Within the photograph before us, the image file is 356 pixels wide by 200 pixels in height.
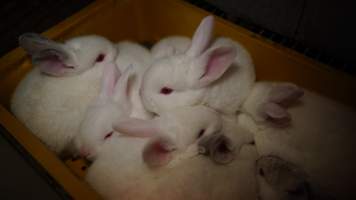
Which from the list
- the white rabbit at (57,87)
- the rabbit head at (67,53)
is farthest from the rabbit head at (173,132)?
the rabbit head at (67,53)

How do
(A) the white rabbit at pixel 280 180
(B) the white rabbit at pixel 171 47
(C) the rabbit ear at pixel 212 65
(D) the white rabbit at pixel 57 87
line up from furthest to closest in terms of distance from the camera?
1. (B) the white rabbit at pixel 171 47
2. (D) the white rabbit at pixel 57 87
3. (C) the rabbit ear at pixel 212 65
4. (A) the white rabbit at pixel 280 180

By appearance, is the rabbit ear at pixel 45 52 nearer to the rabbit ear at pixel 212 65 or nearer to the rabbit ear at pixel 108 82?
the rabbit ear at pixel 108 82

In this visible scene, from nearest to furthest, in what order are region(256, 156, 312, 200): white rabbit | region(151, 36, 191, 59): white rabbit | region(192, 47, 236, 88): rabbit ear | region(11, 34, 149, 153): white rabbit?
region(256, 156, 312, 200): white rabbit, region(192, 47, 236, 88): rabbit ear, region(11, 34, 149, 153): white rabbit, region(151, 36, 191, 59): white rabbit

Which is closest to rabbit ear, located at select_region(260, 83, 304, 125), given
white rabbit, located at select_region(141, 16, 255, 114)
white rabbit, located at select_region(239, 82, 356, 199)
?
white rabbit, located at select_region(239, 82, 356, 199)

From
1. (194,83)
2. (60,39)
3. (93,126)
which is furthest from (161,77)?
(60,39)

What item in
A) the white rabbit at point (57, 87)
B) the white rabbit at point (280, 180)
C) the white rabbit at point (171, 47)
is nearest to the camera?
the white rabbit at point (280, 180)

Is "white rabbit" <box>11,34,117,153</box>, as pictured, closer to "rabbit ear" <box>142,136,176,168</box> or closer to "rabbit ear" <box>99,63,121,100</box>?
"rabbit ear" <box>99,63,121,100</box>
